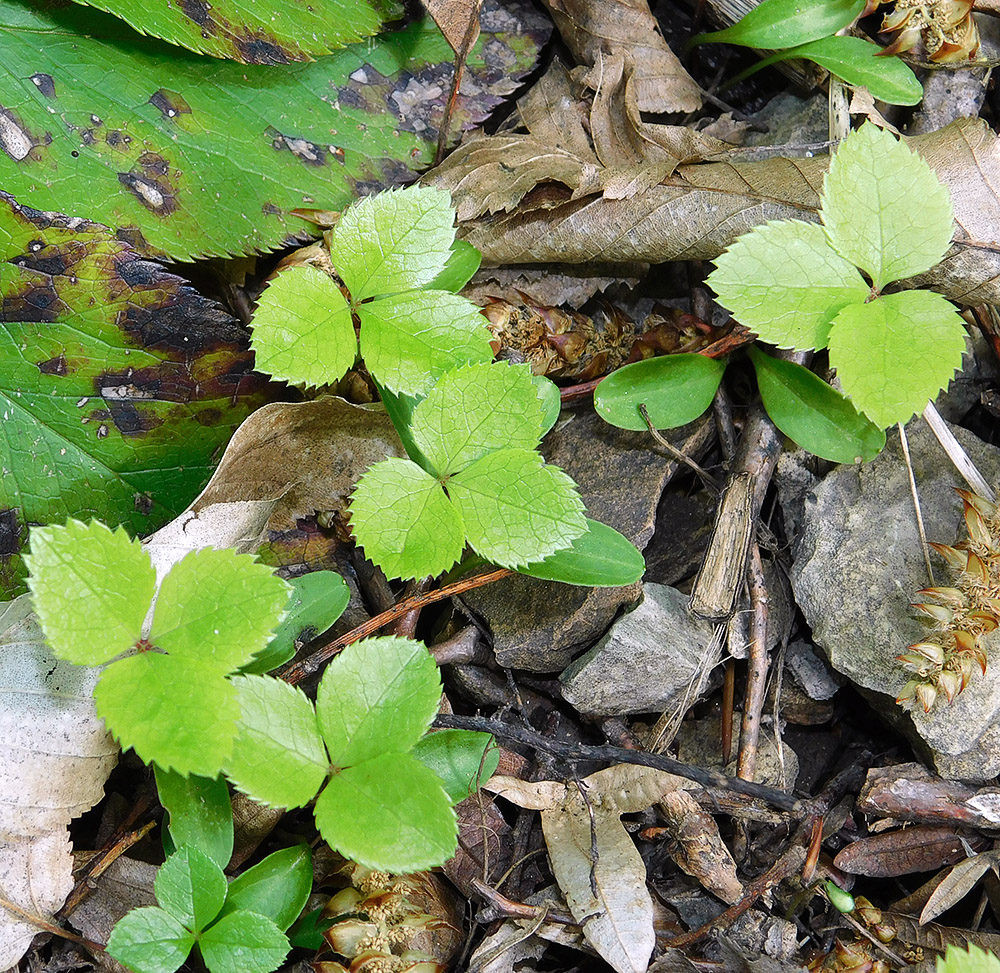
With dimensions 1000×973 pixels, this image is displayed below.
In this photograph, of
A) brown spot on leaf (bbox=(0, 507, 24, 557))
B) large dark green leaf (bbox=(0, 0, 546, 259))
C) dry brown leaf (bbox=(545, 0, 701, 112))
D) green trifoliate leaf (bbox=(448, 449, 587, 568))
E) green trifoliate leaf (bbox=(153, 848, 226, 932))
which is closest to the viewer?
green trifoliate leaf (bbox=(153, 848, 226, 932))

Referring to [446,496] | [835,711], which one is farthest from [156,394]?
[835,711]

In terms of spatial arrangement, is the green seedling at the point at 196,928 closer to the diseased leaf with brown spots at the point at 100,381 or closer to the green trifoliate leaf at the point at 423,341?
the diseased leaf with brown spots at the point at 100,381

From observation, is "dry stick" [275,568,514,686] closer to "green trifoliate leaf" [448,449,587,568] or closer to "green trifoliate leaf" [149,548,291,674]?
"green trifoliate leaf" [448,449,587,568]

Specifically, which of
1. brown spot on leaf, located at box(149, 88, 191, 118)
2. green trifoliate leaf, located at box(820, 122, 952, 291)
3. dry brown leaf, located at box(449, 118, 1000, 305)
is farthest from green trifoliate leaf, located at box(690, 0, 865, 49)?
brown spot on leaf, located at box(149, 88, 191, 118)

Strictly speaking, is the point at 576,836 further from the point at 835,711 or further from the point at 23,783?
the point at 23,783

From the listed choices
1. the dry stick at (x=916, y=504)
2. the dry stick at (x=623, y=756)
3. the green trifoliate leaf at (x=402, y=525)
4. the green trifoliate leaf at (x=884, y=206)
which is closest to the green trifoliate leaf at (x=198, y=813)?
the dry stick at (x=623, y=756)
